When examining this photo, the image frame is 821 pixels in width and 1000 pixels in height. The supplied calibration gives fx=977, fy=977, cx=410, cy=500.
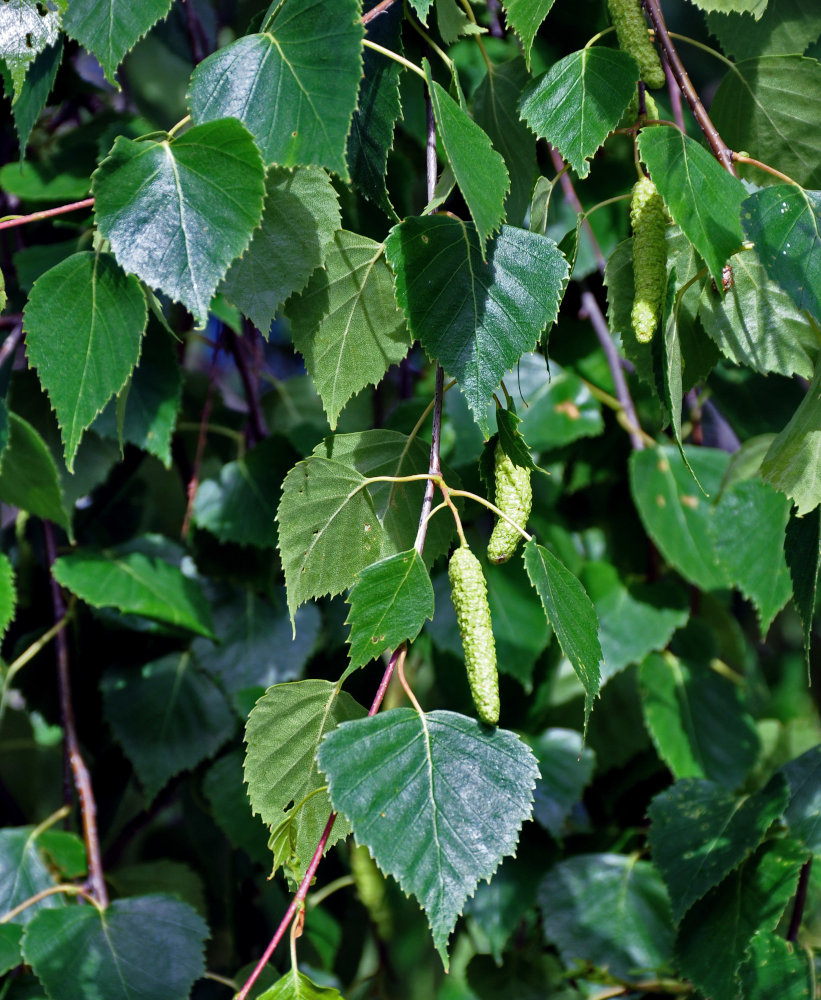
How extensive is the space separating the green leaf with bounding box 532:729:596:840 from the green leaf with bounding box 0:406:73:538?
1.40 ft

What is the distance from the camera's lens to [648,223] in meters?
0.43

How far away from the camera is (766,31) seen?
0.59m

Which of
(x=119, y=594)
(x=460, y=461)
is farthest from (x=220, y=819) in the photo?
(x=460, y=461)

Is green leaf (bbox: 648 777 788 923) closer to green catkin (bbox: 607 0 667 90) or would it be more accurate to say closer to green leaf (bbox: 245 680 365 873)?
green leaf (bbox: 245 680 365 873)

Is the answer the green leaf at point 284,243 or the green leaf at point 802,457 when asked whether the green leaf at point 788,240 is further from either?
the green leaf at point 284,243

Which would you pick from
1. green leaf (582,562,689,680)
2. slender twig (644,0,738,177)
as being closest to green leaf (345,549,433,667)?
slender twig (644,0,738,177)

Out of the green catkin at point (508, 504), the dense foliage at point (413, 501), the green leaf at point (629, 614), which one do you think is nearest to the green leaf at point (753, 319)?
the dense foliage at point (413, 501)

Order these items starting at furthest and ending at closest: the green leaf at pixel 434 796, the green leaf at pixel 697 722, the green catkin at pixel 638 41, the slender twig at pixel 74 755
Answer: the green leaf at pixel 697 722 < the slender twig at pixel 74 755 < the green catkin at pixel 638 41 < the green leaf at pixel 434 796

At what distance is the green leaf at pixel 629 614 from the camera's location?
80 cm

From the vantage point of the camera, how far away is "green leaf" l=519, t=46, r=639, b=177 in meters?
0.43

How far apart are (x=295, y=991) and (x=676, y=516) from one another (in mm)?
524

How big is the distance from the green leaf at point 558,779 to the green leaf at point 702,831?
0.45 feet

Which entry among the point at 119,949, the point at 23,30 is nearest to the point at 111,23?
the point at 23,30

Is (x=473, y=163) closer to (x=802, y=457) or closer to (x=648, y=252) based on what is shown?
(x=648, y=252)
